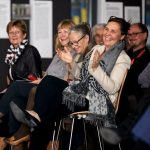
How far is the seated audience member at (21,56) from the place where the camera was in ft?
20.6

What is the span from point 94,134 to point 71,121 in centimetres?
47

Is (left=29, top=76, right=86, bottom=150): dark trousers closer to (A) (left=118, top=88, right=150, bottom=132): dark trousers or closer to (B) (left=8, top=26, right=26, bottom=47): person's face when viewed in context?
(A) (left=118, top=88, right=150, bottom=132): dark trousers

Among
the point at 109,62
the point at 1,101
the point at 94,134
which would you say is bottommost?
the point at 94,134

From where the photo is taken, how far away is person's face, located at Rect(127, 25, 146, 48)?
637 centimetres

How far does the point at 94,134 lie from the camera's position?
565cm

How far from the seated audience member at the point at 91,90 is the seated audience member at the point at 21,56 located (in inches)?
38.6

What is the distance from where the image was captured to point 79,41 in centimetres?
539

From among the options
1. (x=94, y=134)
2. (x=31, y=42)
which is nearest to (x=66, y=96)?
(x=94, y=134)

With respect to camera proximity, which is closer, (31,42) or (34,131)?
(34,131)

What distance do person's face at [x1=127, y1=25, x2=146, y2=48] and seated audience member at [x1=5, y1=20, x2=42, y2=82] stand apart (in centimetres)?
112

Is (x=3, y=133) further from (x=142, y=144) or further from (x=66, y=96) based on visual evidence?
(x=142, y=144)

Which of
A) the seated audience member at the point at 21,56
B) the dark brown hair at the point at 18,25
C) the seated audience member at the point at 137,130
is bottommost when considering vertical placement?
the seated audience member at the point at 137,130

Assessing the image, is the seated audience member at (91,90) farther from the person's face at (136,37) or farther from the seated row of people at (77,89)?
the person's face at (136,37)

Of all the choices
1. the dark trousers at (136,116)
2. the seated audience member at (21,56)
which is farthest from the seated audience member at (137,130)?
the seated audience member at (21,56)
